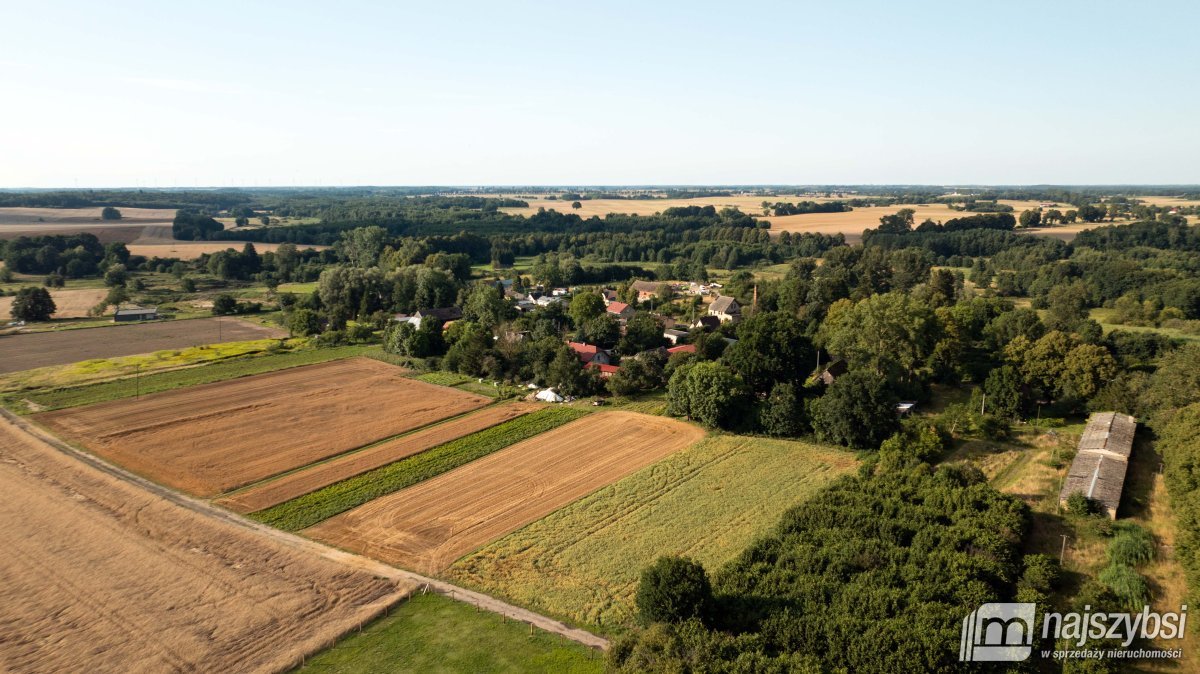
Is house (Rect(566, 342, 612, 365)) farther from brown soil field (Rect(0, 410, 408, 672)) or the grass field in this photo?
the grass field

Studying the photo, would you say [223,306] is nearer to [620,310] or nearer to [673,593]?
[620,310]

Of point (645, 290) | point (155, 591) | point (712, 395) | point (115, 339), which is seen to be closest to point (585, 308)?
point (645, 290)

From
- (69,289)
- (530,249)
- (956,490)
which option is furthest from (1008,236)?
(69,289)

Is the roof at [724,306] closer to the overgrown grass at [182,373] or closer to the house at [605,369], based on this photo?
the house at [605,369]

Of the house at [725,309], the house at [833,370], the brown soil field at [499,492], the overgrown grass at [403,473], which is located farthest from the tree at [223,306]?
the house at [833,370]

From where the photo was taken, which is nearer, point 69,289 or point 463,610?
point 463,610

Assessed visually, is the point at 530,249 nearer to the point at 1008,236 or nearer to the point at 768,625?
the point at 1008,236
